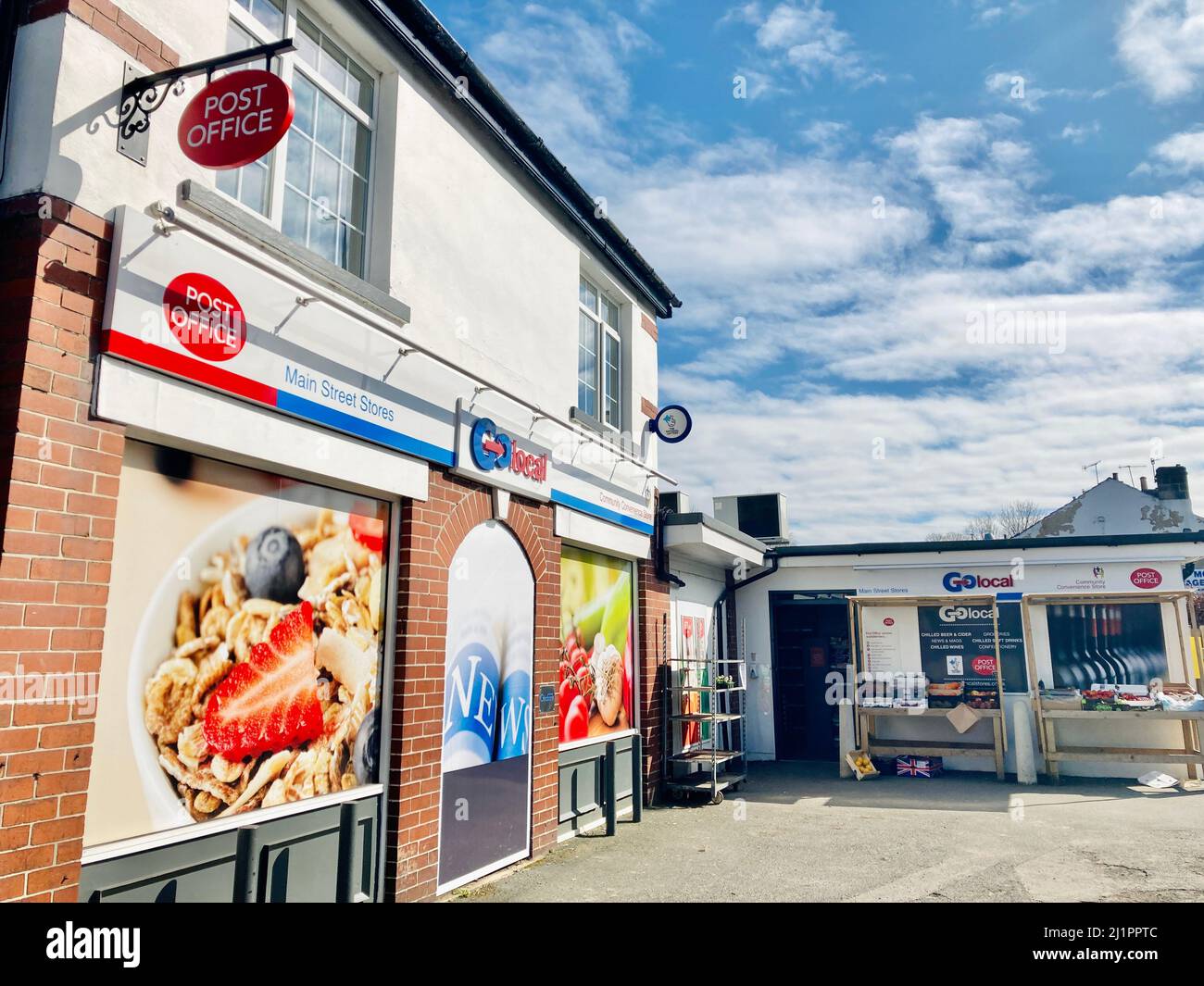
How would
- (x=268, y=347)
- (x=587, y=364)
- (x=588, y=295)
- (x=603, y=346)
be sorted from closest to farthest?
(x=268, y=347)
(x=587, y=364)
(x=588, y=295)
(x=603, y=346)

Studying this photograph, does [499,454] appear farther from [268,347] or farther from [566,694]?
[566,694]

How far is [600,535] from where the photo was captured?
943 cm

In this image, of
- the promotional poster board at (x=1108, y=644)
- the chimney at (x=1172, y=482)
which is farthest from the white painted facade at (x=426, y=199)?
the chimney at (x=1172, y=482)

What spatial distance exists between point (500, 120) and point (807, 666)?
36.2 ft

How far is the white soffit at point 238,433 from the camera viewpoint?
396cm

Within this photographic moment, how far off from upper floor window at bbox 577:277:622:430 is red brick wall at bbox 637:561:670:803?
2074mm

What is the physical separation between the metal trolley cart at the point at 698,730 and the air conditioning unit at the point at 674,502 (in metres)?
1.91

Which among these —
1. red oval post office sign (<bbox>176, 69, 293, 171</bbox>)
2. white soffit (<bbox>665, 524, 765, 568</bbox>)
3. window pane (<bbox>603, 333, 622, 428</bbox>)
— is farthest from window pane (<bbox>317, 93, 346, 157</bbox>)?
white soffit (<bbox>665, 524, 765, 568</bbox>)

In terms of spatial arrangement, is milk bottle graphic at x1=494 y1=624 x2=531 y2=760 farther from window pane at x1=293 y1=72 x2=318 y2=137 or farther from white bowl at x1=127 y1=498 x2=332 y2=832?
window pane at x1=293 y1=72 x2=318 y2=137

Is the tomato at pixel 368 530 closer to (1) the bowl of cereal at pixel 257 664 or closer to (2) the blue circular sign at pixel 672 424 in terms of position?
(1) the bowl of cereal at pixel 257 664

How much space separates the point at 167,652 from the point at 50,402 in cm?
134

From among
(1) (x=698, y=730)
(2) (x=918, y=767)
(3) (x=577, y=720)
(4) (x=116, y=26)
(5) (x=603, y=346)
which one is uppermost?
(5) (x=603, y=346)

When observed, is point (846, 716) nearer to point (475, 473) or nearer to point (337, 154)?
point (475, 473)

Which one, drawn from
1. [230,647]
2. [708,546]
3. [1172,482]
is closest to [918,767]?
[708,546]
